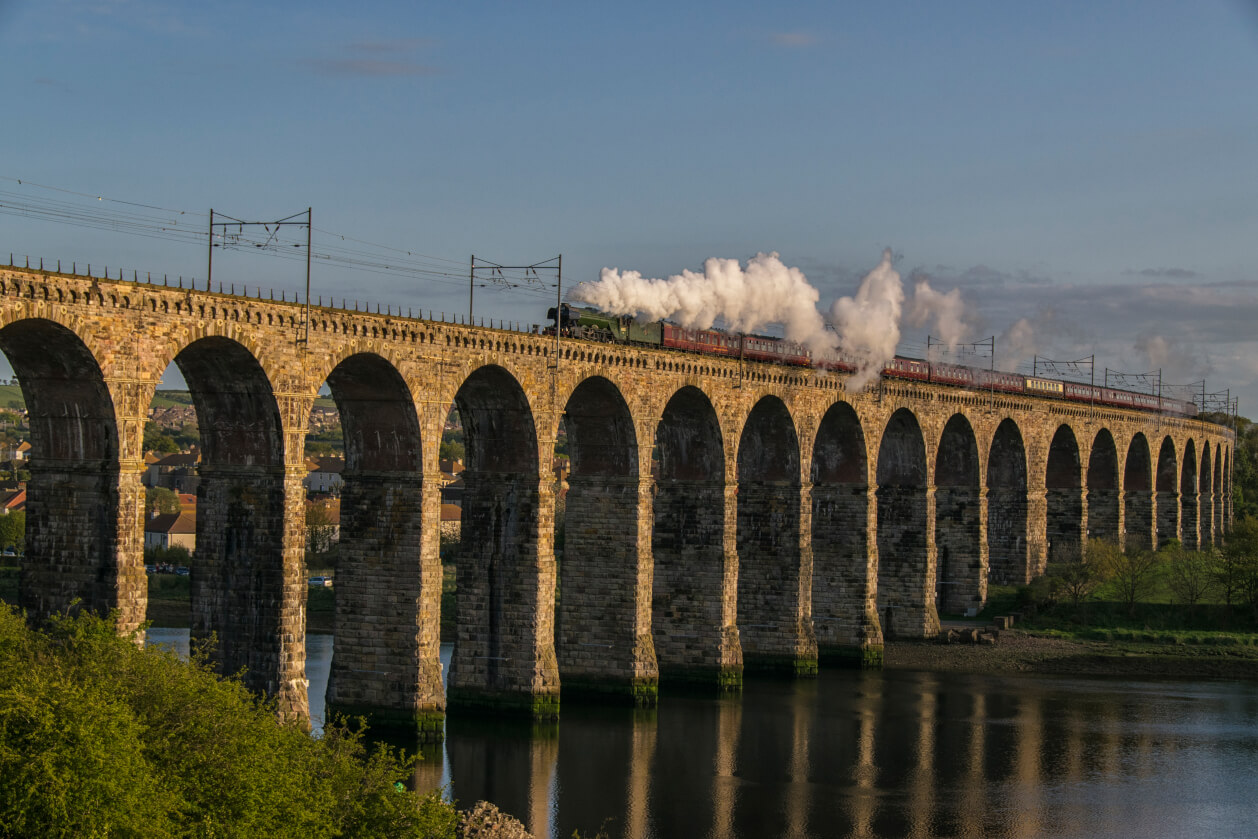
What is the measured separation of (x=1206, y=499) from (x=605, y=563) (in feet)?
258

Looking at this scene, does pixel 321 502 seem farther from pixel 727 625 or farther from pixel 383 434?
pixel 383 434

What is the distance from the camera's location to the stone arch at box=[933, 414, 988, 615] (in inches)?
3059

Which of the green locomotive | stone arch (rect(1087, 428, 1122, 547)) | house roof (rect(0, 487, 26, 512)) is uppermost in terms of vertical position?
the green locomotive

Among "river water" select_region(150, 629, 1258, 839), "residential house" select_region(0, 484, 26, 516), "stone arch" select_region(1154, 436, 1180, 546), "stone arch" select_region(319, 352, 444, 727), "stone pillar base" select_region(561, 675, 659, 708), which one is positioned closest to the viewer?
"river water" select_region(150, 629, 1258, 839)

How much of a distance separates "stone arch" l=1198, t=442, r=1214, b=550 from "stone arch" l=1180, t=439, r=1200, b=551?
0.85 m

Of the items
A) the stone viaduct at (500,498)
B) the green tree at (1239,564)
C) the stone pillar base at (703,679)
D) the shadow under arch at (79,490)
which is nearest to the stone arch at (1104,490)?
the green tree at (1239,564)

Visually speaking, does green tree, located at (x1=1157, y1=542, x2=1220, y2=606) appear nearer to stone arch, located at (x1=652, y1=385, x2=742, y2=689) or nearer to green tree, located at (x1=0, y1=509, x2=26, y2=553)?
stone arch, located at (x1=652, y1=385, x2=742, y2=689)

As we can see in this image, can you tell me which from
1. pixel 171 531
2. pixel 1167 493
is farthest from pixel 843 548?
pixel 171 531

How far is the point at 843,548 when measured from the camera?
67750mm

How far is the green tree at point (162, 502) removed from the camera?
372ft

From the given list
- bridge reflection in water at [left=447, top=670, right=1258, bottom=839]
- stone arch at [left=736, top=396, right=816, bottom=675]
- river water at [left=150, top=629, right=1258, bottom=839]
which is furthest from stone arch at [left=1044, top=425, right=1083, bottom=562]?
stone arch at [left=736, top=396, right=816, bottom=675]

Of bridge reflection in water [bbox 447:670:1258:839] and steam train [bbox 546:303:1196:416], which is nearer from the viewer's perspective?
bridge reflection in water [bbox 447:670:1258:839]

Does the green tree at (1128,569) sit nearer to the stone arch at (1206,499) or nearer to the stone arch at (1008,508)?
the stone arch at (1008,508)

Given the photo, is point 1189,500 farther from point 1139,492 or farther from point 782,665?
point 782,665
